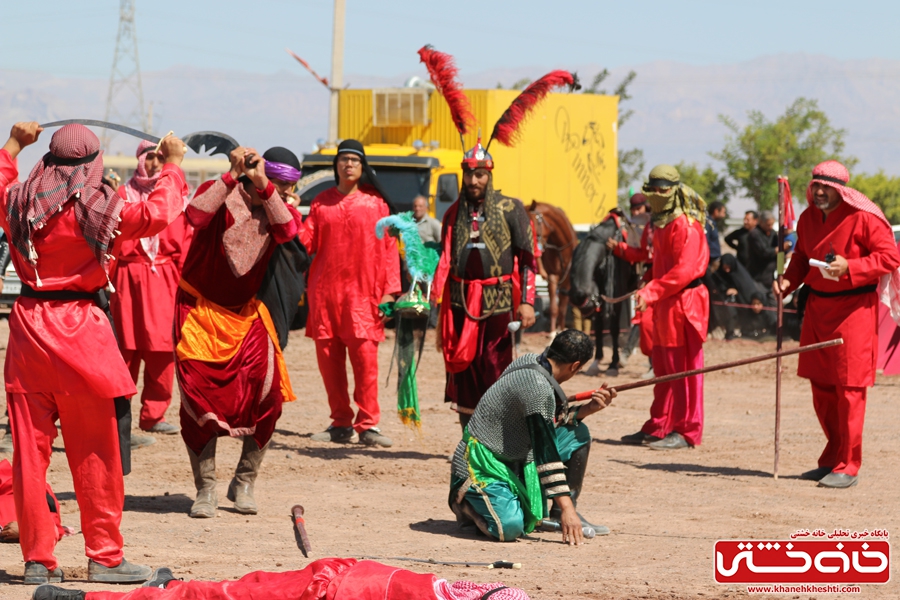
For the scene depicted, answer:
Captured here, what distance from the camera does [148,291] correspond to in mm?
8844

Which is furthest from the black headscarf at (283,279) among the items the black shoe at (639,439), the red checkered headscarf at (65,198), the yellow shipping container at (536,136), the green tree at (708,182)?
the green tree at (708,182)

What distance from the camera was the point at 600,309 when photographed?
1383 cm

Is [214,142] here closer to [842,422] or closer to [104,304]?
[104,304]

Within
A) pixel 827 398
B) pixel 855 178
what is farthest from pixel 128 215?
pixel 855 178

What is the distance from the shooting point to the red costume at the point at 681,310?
29.4 feet

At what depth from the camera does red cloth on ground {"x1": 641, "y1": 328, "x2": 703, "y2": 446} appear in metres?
9.10

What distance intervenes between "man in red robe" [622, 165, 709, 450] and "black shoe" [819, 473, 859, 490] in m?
1.43

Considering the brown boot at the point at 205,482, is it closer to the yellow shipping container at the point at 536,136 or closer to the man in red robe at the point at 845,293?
the man in red robe at the point at 845,293

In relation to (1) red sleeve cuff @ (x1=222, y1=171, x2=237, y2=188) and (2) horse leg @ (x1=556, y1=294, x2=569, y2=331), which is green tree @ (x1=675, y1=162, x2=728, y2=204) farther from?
(1) red sleeve cuff @ (x1=222, y1=171, x2=237, y2=188)

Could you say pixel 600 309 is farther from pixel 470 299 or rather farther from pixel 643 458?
pixel 470 299

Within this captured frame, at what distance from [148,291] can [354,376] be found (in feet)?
5.04

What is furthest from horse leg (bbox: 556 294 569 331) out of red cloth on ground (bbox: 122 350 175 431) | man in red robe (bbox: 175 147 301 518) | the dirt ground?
man in red robe (bbox: 175 147 301 518)

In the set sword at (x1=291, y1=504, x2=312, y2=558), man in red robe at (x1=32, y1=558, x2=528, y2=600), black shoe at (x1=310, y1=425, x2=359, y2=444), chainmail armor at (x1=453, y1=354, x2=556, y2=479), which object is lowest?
black shoe at (x1=310, y1=425, x2=359, y2=444)

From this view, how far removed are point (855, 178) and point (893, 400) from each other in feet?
96.5
